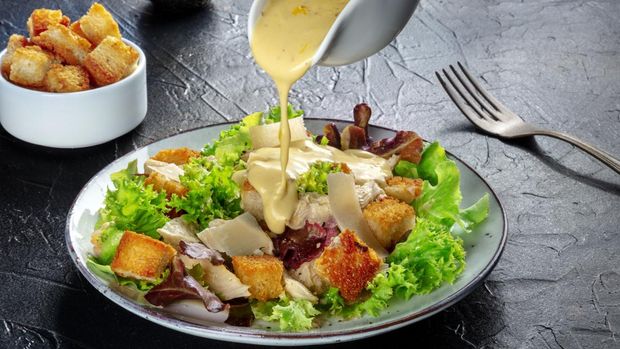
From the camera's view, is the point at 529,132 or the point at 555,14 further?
the point at 555,14

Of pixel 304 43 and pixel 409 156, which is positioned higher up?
pixel 304 43

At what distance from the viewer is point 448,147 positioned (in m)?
3.42

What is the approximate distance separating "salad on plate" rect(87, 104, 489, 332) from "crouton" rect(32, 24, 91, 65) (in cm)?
59

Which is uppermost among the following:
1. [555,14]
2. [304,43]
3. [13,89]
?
[304,43]

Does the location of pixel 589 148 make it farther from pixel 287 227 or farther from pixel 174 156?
pixel 174 156

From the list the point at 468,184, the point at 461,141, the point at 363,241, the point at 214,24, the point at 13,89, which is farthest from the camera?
the point at 214,24

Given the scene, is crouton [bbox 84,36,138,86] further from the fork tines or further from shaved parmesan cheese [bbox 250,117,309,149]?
the fork tines

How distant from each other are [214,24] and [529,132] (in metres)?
1.67

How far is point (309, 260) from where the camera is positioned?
2463 mm

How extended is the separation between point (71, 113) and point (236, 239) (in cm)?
106

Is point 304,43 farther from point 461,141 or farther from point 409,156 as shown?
point 461,141

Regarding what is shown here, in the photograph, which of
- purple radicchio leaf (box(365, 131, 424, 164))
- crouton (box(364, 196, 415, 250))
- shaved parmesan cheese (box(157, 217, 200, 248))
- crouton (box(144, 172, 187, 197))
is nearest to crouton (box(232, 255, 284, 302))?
shaved parmesan cheese (box(157, 217, 200, 248))

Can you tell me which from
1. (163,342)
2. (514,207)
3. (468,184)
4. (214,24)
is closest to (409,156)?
(468,184)

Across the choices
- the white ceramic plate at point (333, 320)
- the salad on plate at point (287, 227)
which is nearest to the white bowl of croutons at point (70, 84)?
the white ceramic plate at point (333, 320)
